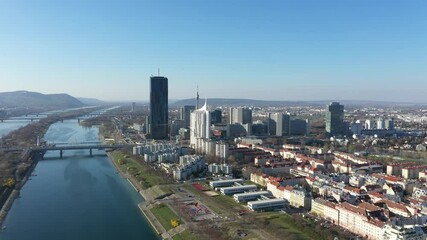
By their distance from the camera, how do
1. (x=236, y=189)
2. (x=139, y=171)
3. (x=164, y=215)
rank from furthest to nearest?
(x=139, y=171) → (x=236, y=189) → (x=164, y=215)

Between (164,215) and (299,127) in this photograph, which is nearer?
(164,215)

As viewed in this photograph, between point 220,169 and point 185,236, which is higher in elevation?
point 220,169

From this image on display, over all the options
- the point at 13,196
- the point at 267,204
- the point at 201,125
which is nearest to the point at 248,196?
the point at 267,204

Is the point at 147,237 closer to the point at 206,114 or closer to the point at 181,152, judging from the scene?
the point at 181,152

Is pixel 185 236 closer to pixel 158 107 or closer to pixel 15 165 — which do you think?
pixel 15 165

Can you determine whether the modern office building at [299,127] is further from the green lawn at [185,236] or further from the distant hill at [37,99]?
the distant hill at [37,99]

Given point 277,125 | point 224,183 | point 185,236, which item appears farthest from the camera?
point 277,125

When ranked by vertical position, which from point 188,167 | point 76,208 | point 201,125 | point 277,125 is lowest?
point 76,208
